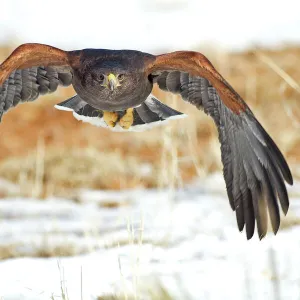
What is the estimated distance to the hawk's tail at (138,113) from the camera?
6684 millimetres

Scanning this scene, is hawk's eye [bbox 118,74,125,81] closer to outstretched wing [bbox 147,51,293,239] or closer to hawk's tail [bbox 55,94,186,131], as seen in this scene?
outstretched wing [bbox 147,51,293,239]

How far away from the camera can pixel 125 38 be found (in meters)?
22.0

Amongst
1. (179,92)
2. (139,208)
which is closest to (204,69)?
(179,92)

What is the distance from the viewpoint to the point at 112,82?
19.9 feet

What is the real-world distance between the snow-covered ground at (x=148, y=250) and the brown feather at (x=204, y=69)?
950 mm

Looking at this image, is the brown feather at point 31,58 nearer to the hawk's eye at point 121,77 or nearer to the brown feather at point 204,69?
the hawk's eye at point 121,77

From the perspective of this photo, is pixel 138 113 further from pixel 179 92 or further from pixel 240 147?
pixel 240 147

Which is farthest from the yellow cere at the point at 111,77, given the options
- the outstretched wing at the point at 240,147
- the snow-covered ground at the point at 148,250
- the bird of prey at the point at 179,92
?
the snow-covered ground at the point at 148,250

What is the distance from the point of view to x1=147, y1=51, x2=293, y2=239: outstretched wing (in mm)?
5840

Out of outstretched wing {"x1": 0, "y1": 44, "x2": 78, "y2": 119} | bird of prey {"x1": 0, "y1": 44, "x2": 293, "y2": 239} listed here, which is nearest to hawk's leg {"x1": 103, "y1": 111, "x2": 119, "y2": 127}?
bird of prey {"x1": 0, "y1": 44, "x2": 293, "y2": 239}

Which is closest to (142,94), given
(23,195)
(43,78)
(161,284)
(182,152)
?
(43,78)

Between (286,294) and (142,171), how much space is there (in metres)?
5.53

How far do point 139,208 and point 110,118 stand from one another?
219 cm

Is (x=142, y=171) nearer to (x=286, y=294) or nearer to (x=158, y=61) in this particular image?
A: (x=158, y=61)
